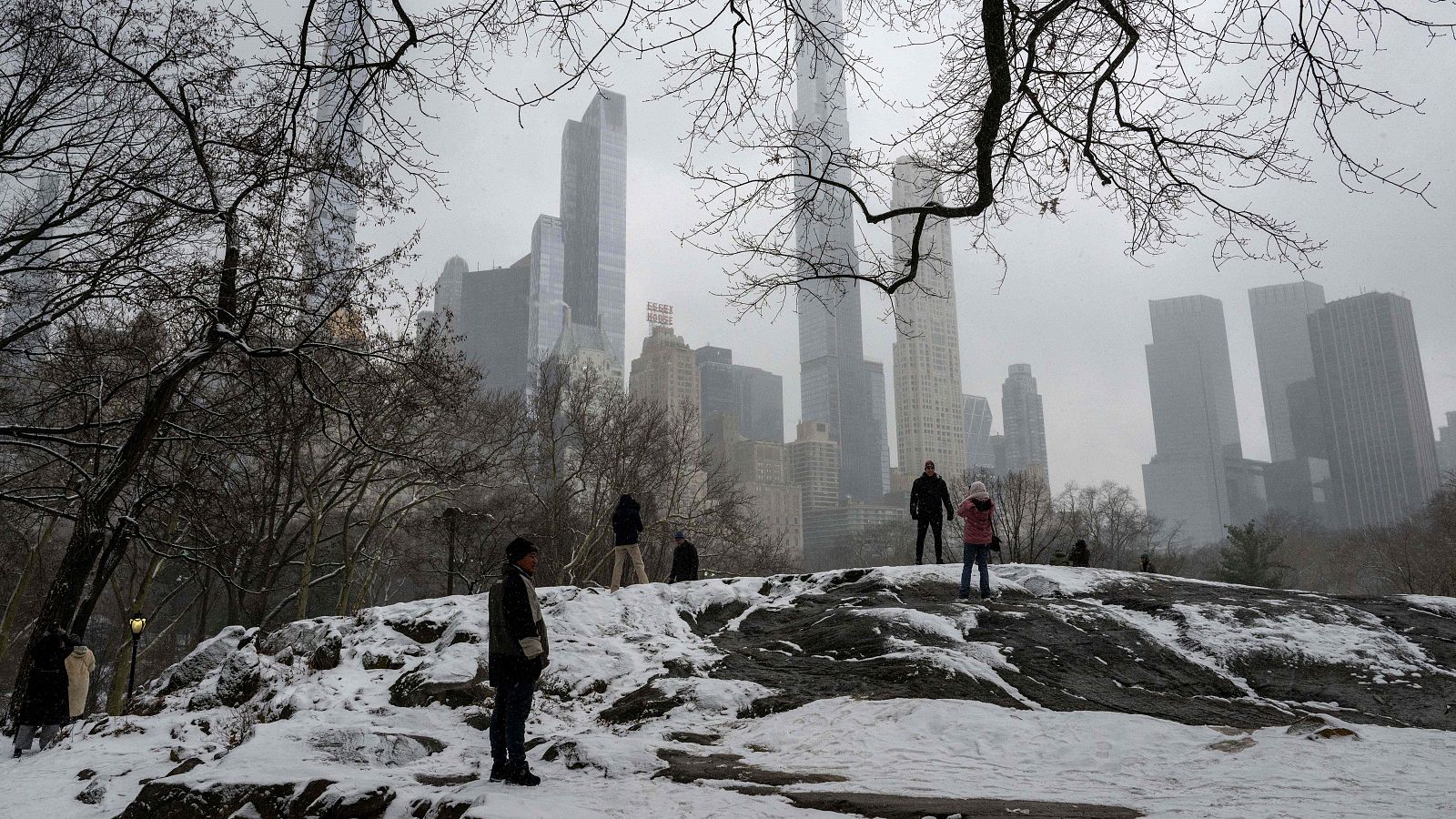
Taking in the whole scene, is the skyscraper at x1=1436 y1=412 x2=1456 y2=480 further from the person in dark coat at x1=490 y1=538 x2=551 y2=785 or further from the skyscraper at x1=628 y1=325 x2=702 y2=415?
the person in dark coat at x1=490 y1=538 x2=551 y2=785

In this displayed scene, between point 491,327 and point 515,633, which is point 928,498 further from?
point 491,327

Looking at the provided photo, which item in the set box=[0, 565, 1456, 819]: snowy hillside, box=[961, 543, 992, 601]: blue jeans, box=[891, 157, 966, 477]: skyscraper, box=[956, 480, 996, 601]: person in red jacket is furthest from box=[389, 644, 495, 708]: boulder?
box=[891, 157, 966, 477]: skyscraper

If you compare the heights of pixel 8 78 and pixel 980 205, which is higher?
pixel 8 78

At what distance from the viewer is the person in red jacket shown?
10891 millimetres

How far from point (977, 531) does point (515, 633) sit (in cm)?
722

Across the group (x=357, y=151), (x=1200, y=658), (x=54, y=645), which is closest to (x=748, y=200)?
(x=357, y=151)

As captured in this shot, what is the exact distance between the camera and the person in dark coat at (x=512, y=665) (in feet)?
18.6

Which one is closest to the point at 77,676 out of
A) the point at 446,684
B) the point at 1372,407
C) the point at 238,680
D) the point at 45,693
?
the point at 45,693

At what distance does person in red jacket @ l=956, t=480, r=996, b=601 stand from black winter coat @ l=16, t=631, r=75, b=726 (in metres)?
11.8

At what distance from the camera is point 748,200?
22.5 feet

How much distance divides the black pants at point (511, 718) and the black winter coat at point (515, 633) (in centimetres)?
7

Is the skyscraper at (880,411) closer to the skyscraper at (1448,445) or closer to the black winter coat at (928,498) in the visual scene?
the skyscraper at (1448,445)

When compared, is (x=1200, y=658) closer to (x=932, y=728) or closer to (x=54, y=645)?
(x=932, y=728)

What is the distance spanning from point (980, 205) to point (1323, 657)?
690 centimetres
